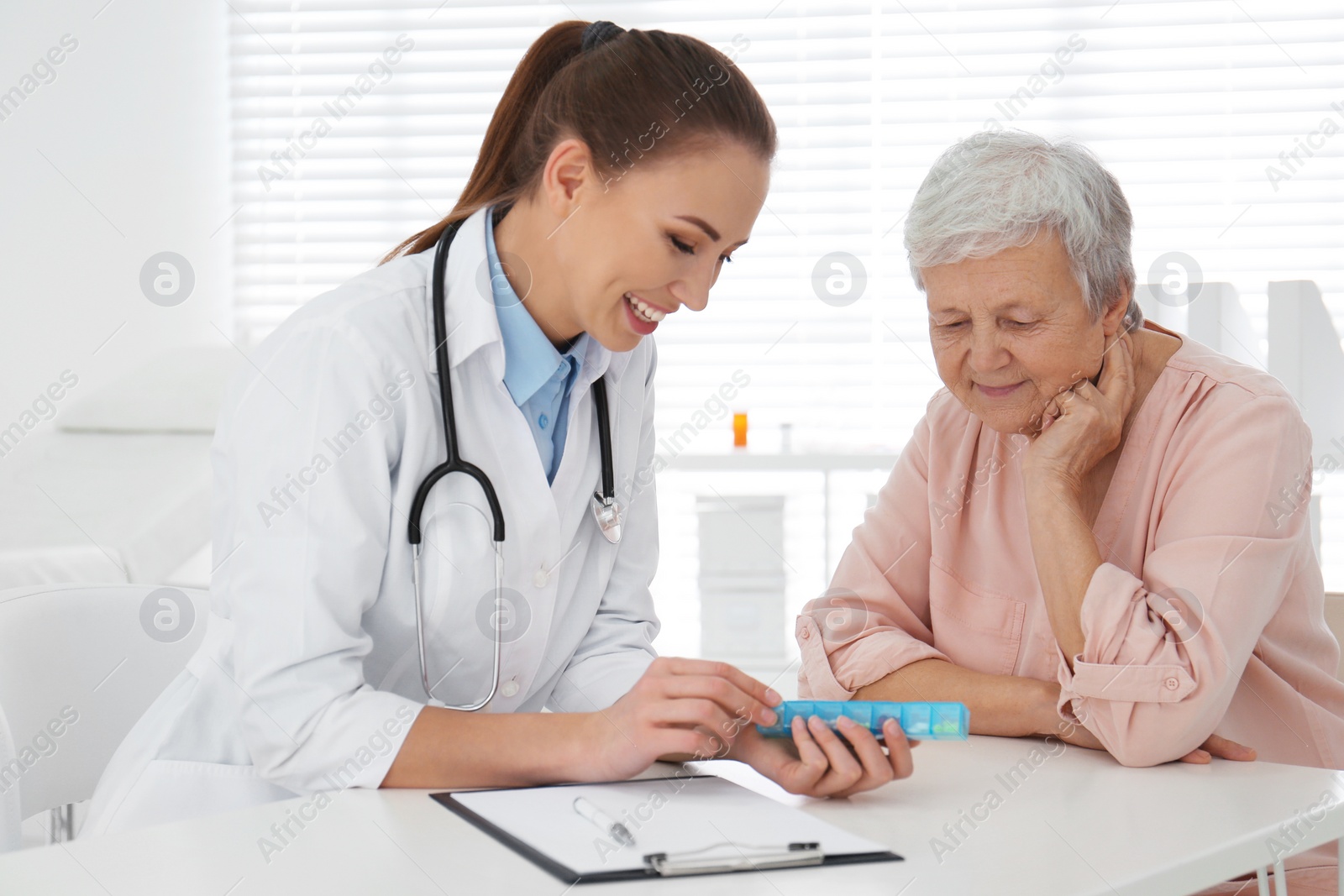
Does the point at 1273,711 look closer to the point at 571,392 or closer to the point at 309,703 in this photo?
the point at 571,392

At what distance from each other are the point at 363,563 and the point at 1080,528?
2.53 ft

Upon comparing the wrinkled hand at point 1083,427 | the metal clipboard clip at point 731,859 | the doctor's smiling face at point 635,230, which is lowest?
the metal clipboard clip at point 731,859

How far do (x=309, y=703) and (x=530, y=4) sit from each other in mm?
3404

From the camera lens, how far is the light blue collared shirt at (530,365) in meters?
1.28

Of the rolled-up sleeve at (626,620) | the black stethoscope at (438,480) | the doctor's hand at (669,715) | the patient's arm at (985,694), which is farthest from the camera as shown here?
the rolled-up sleeve at (626,620)

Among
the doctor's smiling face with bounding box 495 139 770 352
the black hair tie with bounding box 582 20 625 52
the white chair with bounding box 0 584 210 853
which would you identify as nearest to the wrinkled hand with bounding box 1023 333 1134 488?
the doctor's smiling face with bounding box 495 139 770 352

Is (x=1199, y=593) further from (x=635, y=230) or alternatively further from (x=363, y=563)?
(x=363, y=563)

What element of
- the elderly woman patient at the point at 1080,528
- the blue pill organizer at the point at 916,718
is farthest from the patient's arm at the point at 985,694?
the blue pill organizer at the point at 916,718

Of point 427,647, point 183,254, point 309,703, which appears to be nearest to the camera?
point 309,703

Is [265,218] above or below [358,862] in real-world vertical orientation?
above

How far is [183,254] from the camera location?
12.6 feet

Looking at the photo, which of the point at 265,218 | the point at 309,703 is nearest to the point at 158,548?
the point at 265,218

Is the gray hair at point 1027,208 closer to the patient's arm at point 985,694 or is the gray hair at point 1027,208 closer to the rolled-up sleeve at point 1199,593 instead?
the rolled-up sleeve at point 1199,593

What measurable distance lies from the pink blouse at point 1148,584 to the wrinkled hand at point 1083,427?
0.12ft
